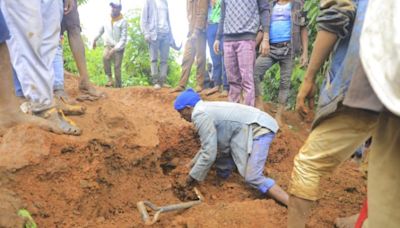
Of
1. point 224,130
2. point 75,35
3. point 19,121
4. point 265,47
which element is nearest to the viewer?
point 19,121

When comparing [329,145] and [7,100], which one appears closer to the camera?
[329,145]

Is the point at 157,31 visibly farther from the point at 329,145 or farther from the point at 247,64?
the point at 329,145


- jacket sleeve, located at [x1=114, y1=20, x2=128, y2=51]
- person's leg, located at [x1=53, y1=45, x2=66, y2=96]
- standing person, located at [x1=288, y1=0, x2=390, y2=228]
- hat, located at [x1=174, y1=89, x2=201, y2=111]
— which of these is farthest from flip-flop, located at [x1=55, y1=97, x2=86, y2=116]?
jacket sleeve, located at [x1=114, y1=20, x2=128, y2=51]

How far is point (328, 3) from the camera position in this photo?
201cm

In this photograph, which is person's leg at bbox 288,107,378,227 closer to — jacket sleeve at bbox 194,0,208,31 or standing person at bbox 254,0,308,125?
standing person at bbox 254,0,308,125

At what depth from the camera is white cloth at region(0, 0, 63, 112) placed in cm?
275

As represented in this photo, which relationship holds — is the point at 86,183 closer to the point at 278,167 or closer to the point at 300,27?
the point at 278,167

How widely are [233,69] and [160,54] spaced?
3.22m

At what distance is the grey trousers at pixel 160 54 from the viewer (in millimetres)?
7492

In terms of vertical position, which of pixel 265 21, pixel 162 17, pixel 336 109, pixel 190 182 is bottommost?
pixel 190 182

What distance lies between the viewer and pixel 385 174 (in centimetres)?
134

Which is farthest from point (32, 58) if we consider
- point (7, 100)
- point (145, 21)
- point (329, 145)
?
point (145, 21)

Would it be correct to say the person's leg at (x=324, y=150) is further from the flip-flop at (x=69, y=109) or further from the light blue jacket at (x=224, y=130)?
the flip-flop at (x=69, y=109)

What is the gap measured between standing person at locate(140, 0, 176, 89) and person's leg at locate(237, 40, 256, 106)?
9.92ft
